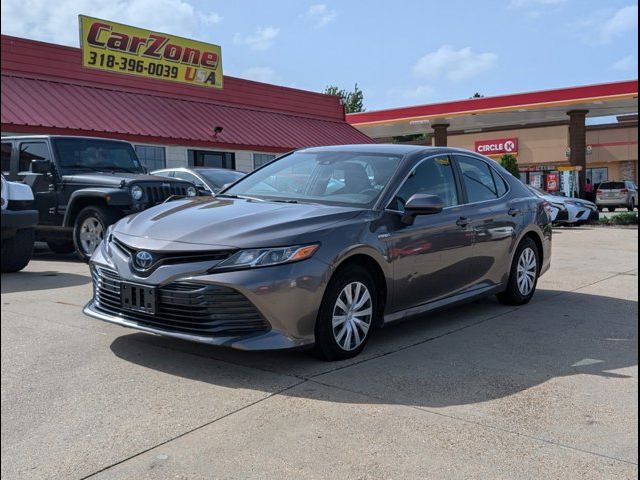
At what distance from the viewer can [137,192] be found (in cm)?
888

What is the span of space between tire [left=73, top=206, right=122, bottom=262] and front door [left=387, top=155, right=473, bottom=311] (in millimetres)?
4723

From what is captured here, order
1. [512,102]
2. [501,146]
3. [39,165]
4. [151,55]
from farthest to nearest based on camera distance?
[501,146] → [512,102] → [151,55] → [39,165]

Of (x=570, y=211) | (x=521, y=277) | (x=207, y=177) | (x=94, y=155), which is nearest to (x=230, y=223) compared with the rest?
(x=521, y=277)

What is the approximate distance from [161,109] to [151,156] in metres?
Result: 1.69

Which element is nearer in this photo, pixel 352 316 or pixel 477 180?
pixel 352 316

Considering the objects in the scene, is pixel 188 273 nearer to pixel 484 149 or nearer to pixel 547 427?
pixel 547 427

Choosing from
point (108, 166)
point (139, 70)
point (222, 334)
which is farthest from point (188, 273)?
point (139, 70)

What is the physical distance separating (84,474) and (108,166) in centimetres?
768

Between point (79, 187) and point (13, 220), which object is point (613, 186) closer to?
point (79, 187)

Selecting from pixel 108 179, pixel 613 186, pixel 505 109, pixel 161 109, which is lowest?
pixel 108 179

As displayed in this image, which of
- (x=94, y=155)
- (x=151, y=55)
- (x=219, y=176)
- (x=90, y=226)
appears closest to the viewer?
(x=90, y=226)

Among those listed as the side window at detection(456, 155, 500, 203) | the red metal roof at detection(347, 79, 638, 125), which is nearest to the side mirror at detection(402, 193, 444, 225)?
the side window at detection(456, 155, 500, 203)

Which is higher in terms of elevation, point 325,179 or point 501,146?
point 501,146

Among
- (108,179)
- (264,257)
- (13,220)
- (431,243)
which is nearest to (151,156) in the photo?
(108,179)
